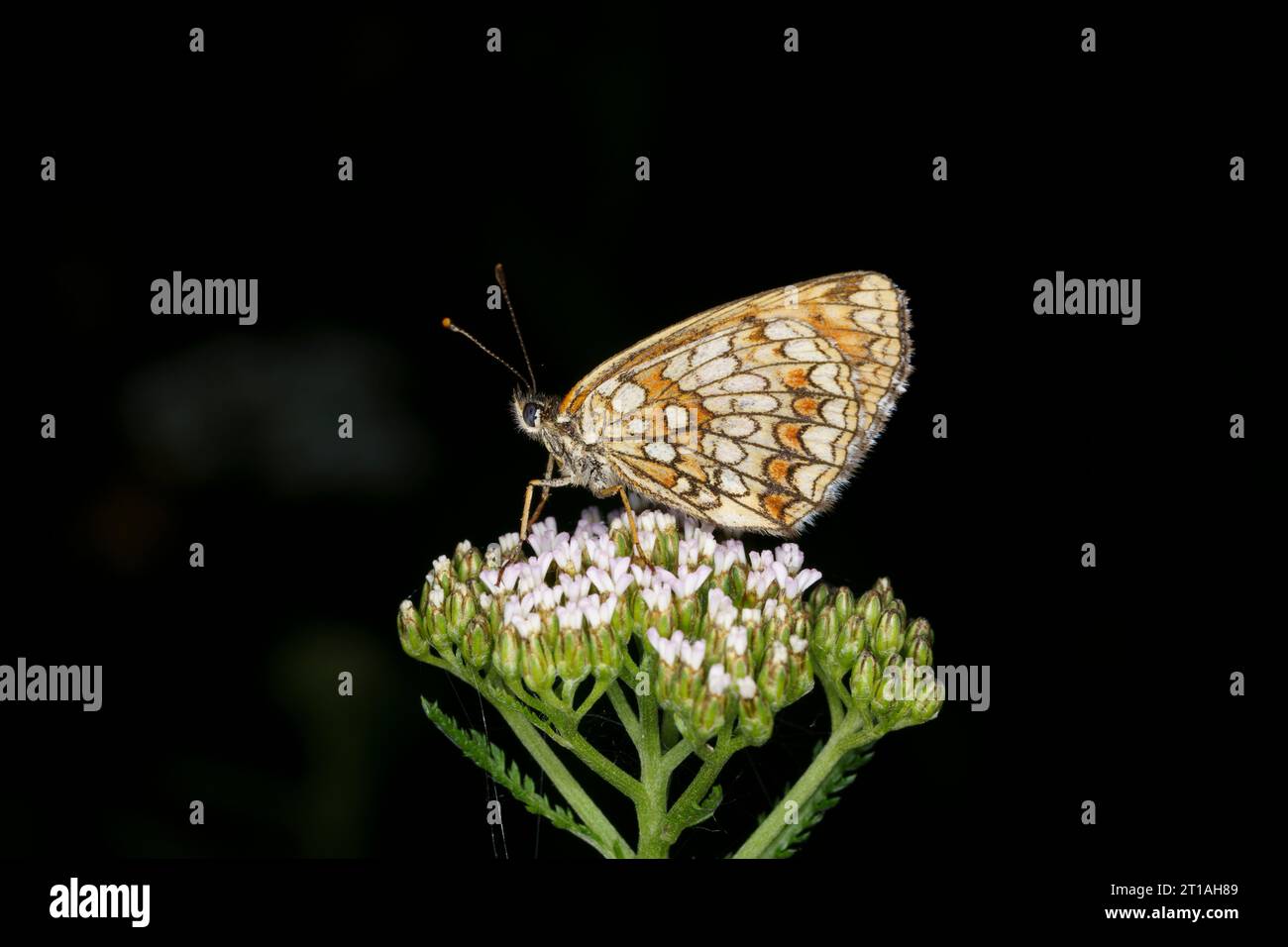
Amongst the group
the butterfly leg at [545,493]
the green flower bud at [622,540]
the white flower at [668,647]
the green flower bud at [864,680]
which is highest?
the butterfly leg at [545,493]

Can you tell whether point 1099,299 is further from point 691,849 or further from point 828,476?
point 691,849

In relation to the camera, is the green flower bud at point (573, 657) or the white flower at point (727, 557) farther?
the white flower at point (727, 557)

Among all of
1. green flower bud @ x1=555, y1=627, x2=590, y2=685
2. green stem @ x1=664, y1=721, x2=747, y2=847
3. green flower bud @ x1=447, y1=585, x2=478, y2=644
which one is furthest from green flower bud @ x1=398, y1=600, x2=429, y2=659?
green stem @ x1=664, y1=721, x2=747, y2=847

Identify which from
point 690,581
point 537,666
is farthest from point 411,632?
point 690,581

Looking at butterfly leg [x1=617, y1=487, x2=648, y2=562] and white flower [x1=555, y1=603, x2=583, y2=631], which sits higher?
butterfly leg [x1=617, y1=487, x2=648, y2=562]

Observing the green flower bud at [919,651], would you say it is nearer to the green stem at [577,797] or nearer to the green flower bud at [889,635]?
the green flower bud at [889,635]

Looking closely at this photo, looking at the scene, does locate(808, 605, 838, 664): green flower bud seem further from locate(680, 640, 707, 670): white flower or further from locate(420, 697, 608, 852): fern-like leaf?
locate(420, 697, 608, 852): fern-like leaf

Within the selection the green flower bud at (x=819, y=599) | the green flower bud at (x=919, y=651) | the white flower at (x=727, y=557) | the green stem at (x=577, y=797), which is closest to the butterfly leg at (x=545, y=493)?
the white flower at (x=727, y=557)
